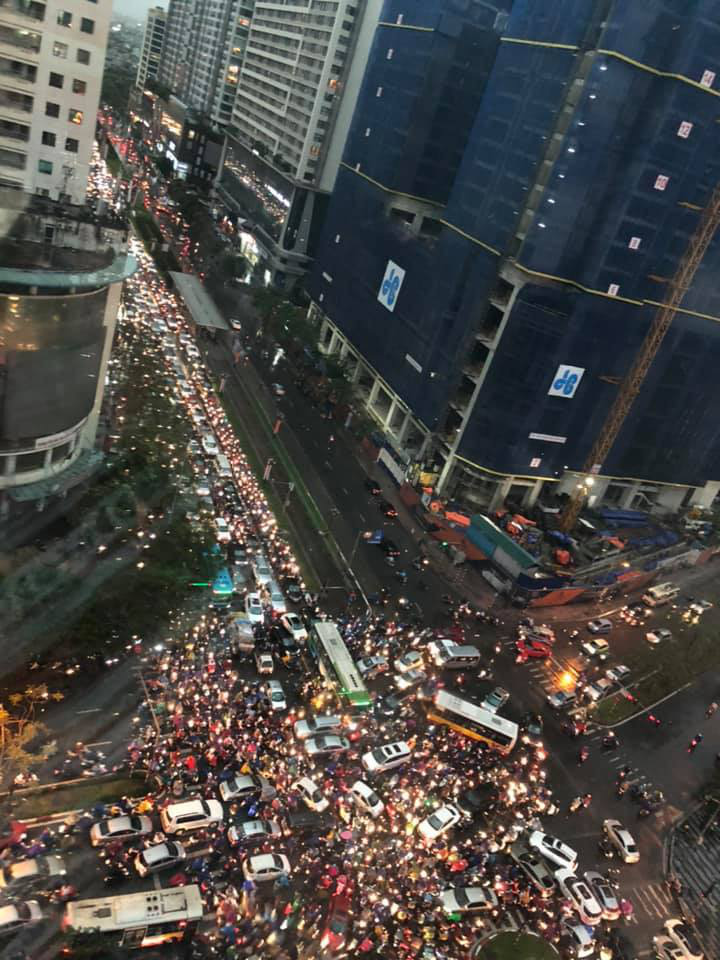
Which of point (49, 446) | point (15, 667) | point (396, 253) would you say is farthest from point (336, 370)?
point (15, 667)

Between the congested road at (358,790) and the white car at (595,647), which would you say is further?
the white car at (595,647)

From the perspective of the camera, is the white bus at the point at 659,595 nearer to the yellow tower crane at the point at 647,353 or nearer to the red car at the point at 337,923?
the yellow tower crane at the point at 647,353

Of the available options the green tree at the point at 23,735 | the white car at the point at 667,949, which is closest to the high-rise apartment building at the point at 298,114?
the green tree at the point at 23,735

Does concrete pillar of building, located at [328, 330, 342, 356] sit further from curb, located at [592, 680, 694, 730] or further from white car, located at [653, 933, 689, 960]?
white car, located at [653, 933, 689, 960]

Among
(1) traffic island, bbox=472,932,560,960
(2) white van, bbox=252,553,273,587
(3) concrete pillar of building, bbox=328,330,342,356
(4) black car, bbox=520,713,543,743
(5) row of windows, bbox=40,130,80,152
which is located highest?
(5) row of windows, bbox=40,130,80,152

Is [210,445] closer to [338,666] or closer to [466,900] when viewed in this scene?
[338,666]

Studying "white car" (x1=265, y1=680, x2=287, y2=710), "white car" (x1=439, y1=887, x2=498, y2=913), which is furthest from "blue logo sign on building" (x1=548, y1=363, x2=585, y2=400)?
"white car" (x1=439, y1=887, x2=498, y2=913)
